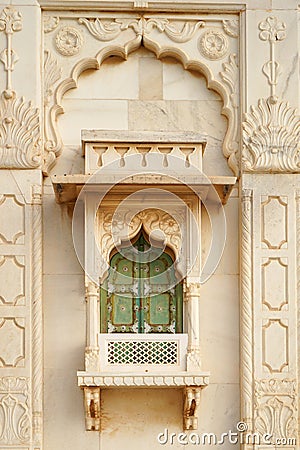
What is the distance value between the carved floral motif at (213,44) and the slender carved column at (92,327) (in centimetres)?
195

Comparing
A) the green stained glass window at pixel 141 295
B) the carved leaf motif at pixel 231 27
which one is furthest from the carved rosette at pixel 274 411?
the carved leaf motif at pixel 231 27

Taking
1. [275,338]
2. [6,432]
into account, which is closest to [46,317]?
[6,432]

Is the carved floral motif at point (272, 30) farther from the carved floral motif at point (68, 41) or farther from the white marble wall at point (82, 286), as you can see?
the carved floral motif at point (68, 41)

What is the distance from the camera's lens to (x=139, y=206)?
12.1 metres

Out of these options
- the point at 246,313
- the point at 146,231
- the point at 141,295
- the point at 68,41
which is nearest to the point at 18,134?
the point at 68,41

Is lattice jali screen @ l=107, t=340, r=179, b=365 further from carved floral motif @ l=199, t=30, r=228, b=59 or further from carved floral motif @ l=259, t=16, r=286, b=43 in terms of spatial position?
carved floral motif @ l=259, t=16, r=286, b=43

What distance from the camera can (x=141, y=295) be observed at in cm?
1215

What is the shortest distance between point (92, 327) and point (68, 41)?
215cm

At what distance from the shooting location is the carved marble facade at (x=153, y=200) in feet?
39.1

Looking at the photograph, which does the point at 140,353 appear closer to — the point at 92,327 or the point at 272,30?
the point at 92,327

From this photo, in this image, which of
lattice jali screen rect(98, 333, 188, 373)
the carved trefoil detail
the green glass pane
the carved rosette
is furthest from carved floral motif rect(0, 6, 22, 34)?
the carved rosette

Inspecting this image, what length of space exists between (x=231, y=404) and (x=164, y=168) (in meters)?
1.78

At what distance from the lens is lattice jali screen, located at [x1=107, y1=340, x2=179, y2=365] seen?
11.8m

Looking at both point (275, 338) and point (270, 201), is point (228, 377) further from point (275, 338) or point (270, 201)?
point (270, 201)
